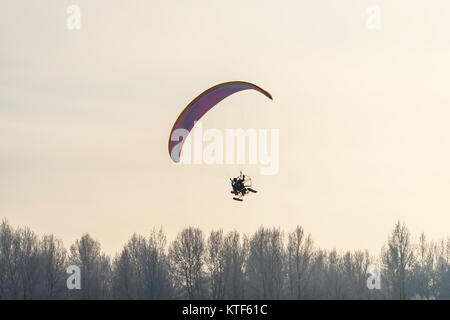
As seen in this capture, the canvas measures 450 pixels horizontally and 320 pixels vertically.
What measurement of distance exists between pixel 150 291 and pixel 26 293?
10462 millimetres

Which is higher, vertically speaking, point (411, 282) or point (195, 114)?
point (195, 114)

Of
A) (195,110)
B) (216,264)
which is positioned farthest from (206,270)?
(195,110)

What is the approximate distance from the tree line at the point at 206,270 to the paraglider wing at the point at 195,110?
25.7 meters

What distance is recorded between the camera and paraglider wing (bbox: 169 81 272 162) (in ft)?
241

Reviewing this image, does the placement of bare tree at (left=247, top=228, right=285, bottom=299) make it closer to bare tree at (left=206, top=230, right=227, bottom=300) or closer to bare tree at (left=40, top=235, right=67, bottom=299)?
bare tree at (left=206, top=230, right=227, bottom=300)

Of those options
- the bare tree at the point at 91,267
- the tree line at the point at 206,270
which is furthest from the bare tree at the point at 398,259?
the bare tree at the point at 91,267

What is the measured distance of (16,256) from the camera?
106 meters

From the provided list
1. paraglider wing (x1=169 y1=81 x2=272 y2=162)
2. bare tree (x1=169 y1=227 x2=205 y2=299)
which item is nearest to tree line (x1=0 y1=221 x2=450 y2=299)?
bare tree (x1=169 y1=227 x2=205 y2=299)

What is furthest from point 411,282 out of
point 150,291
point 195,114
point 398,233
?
point 195,114

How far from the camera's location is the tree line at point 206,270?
99.9 metres

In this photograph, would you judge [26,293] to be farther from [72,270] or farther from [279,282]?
[279,282]
